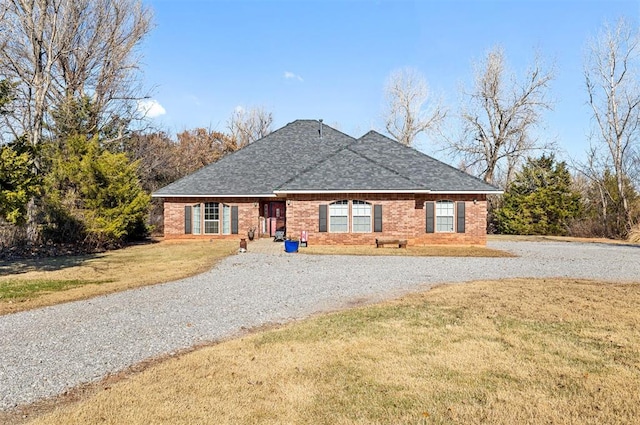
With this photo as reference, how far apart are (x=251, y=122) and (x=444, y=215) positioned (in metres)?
34.1

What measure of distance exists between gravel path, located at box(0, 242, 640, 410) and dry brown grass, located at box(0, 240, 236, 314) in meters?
0.69

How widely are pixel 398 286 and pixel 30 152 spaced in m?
10.9

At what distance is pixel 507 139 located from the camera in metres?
35.9

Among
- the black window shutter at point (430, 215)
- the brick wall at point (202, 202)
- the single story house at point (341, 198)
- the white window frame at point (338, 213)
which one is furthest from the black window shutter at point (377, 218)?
the brick wall at point (202, 202)

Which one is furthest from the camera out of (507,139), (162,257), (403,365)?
(507,139)

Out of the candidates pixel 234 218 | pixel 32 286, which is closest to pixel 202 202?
pixel 234 218

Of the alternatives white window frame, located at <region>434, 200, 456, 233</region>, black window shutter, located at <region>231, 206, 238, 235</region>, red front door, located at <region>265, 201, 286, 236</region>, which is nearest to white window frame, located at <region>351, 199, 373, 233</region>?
white window frame, located at <region>434, 200, 456, 233</region>

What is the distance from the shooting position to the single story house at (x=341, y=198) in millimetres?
19812

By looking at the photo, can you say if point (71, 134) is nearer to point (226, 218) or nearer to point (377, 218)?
point (226, 218)

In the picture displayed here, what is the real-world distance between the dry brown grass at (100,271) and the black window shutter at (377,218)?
7.04 metres

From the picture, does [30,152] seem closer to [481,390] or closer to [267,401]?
[267,401]

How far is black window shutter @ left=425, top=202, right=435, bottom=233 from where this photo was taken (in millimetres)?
20906

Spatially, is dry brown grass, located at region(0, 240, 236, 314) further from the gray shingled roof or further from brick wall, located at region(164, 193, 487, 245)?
the gray shingled roof

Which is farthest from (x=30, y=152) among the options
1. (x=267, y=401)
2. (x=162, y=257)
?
(x=267, y=401)
